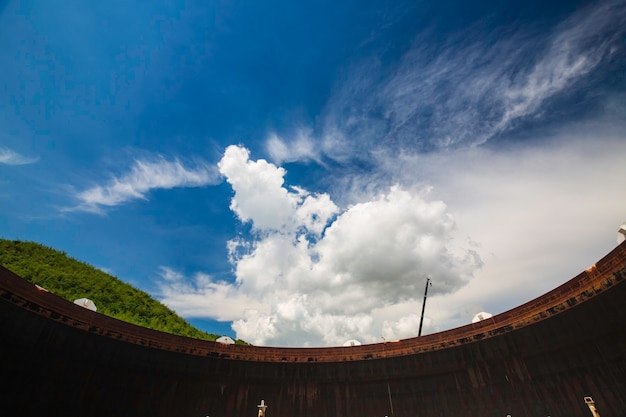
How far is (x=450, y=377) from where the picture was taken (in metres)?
32.8

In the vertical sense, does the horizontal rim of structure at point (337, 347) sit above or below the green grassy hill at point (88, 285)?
below

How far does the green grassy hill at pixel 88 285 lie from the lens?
55.7 metres

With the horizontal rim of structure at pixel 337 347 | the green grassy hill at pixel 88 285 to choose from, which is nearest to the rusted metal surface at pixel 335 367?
the horizontal rim of structure at pixel 337 347

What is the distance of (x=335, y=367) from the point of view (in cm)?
3650

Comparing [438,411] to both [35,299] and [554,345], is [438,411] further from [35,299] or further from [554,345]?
[35,299]

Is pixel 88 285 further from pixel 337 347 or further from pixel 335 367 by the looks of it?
pixel 335 367

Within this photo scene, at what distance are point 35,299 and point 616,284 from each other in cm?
3935

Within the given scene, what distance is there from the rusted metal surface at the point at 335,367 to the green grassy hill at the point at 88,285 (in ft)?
109

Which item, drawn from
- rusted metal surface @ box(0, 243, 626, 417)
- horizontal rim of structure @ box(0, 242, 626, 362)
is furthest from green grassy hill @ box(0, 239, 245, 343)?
rusted metal surface @ box(0, 243, 626, 417)

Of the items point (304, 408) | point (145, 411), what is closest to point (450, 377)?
point (304, 408)

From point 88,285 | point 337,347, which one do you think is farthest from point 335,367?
point 88,285

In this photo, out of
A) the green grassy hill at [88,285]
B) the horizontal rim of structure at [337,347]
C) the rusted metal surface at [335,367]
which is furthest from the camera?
the green grassy hill at [88,285]

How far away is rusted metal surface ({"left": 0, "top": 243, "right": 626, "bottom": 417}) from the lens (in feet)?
70.9

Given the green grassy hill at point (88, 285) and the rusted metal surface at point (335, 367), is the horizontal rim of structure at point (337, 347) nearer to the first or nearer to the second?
the rusted metal surface at point (335, 367)
